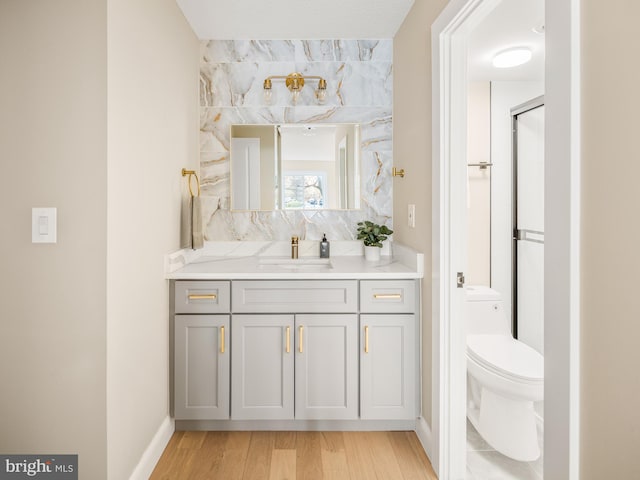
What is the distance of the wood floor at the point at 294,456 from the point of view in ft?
6.29

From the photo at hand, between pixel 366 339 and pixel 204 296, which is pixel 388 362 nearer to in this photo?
pixel 366 339

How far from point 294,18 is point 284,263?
1.54 metres

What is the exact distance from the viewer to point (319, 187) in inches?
114

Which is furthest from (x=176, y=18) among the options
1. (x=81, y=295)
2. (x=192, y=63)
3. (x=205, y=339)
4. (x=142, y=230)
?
(x=205, y=339)

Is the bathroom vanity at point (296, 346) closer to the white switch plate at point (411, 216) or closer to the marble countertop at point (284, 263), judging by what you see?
the marble countertop at point (284, 263)

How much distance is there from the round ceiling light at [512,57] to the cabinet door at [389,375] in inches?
68.8

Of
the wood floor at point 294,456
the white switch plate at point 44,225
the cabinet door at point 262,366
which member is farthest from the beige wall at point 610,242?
the white switch plate at point 44,225

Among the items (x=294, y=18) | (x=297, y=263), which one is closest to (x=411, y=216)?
(x=297, y=263)

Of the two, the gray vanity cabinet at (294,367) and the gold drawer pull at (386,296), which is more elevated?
the gold drawer pull at (386,296)

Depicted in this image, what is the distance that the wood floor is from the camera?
1918 millimetres

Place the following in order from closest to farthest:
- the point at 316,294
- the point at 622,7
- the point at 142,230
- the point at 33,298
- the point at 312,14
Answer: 1. the point at 622,7
2. the point at 33,298
3. the point at 142,230
4. the point at 316,294
5. the point at 312,14

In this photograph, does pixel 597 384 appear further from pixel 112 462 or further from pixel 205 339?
pixel 205 339

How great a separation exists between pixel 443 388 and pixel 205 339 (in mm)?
1258

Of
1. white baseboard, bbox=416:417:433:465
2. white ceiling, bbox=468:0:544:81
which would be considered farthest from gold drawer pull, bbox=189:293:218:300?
white ceiling, bbox=468:0:544:81
